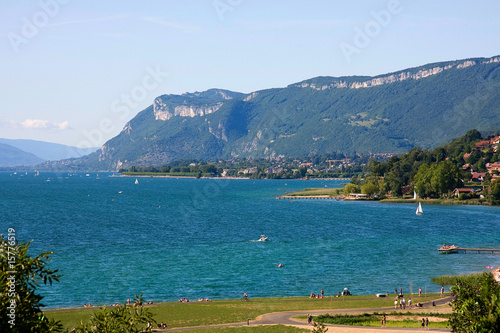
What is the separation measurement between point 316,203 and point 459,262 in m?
117

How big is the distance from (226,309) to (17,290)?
36.7 m

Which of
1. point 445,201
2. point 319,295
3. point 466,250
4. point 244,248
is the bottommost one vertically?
point 319,295

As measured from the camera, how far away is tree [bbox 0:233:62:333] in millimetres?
18625

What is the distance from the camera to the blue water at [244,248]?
65938mm

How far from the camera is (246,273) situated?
73.8 meters

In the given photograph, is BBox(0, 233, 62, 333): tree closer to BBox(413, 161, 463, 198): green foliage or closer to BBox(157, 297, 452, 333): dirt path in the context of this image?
BBox(157, 297, 452, 333): dirt path

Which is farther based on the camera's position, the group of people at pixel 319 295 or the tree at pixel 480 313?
the group of people at pixel 319 295

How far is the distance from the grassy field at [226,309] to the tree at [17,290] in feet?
93.7

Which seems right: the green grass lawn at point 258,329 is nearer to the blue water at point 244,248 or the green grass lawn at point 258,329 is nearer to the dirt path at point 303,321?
the dirt path at point 303,321

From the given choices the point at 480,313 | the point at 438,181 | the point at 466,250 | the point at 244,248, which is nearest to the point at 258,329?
the point at 480,313

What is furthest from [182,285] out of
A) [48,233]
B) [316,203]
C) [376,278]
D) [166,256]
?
[316,203]

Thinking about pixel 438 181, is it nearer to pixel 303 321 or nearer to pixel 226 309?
pixel 226 309

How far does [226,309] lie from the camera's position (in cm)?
5431

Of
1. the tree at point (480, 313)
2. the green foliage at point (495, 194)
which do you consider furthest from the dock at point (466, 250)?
the green foliage at point (495, 194)
